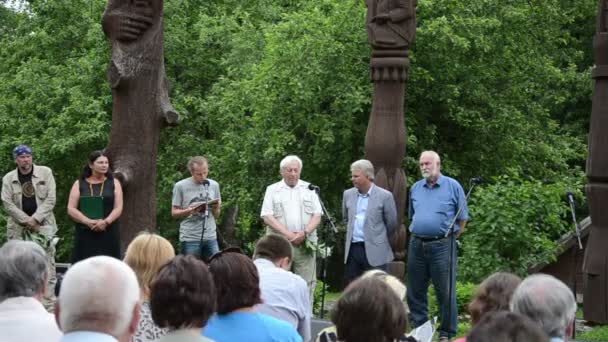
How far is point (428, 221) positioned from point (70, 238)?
21840 millimetres

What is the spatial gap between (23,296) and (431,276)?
21.3 ft

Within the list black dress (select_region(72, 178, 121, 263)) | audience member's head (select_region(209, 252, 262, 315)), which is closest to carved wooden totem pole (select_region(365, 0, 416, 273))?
black dress (select_region(72, 178, 121, 263))

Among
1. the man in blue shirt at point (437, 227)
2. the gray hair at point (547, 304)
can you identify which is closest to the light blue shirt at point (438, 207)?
the man in blue shirt at point (437, 227)

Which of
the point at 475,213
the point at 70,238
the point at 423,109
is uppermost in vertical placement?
the point at 423,109

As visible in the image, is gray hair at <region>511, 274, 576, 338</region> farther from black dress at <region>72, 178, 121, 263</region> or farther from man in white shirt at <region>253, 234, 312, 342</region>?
black dress at <region>72, 178, 121, 263</region>

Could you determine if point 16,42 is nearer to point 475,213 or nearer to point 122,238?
point 475,213

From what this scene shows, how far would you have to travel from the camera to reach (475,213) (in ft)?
48.7

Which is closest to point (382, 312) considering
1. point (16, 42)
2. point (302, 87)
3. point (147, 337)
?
point (147, 337)

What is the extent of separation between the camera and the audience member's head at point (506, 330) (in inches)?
138

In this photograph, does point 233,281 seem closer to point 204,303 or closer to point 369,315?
point 204,303

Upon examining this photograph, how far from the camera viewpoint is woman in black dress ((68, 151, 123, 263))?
402 inches

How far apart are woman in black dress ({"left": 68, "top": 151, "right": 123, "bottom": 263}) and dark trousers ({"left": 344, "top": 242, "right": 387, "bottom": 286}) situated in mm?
2339

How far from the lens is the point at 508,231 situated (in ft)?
47.5

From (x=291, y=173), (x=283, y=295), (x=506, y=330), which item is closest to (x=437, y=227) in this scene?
(x=291, y=173)
